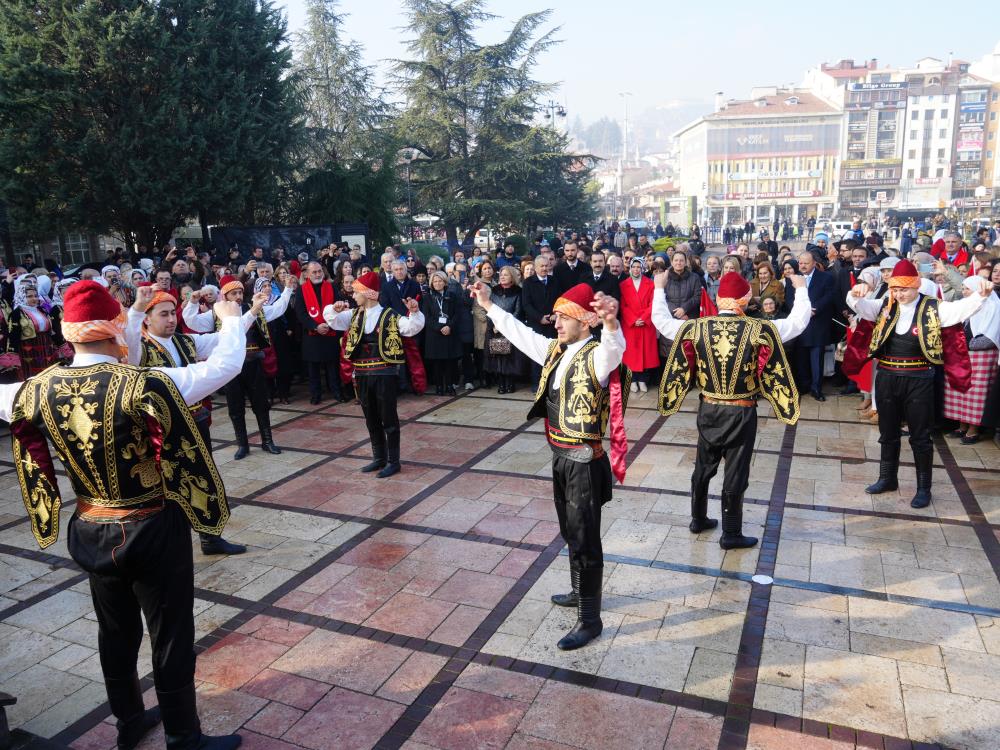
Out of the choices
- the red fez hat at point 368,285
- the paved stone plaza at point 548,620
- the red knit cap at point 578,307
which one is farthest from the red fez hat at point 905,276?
the red fez hat at point 368,285

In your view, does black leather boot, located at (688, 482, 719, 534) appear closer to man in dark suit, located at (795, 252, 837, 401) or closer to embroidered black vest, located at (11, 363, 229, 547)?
embroidered black vest, located at (11, 363, 229, 547)

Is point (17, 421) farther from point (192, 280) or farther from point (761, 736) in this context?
point (192, 280)

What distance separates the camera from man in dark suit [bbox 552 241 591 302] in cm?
1047

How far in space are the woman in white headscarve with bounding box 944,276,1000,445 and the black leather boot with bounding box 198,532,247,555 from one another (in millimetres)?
6906

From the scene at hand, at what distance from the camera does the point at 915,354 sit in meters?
6.12

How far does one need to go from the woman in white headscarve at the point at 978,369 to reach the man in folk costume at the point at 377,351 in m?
5.58

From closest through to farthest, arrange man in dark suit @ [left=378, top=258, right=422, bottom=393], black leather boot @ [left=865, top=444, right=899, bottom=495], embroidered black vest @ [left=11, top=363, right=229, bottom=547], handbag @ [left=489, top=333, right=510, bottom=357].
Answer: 1. embroidered black vest @ [left=11, top=363, right=229, bottom=547]
2. black leather boot @ [left=865, top=444, right=899, bottom=495]
3. man in dark suit @ [left=378, top=258, right=422, bottom=393]
4. handbag @ [left=489, top=333, right=510, bottom=357]

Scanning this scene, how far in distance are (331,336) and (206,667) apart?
6.66 meters

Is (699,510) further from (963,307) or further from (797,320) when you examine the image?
(963,307)

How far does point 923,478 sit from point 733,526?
1970 mm

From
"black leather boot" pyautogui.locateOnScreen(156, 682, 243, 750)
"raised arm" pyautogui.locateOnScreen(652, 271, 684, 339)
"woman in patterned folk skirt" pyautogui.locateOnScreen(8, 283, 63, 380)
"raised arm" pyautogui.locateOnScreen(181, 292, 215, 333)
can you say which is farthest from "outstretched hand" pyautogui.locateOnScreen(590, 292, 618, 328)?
"woman in patterned folk skirt" pyautogui.locateOnScreen(8, 283, 63, 380)

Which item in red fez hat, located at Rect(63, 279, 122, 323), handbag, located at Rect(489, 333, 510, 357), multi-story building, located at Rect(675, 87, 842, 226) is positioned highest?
multi-story building, located at Rect(675, 87, 842, 226)

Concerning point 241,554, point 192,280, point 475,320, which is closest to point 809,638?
point 241,554

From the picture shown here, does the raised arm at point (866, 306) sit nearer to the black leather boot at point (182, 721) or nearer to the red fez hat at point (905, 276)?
the red fez hat at point (905, 276)
